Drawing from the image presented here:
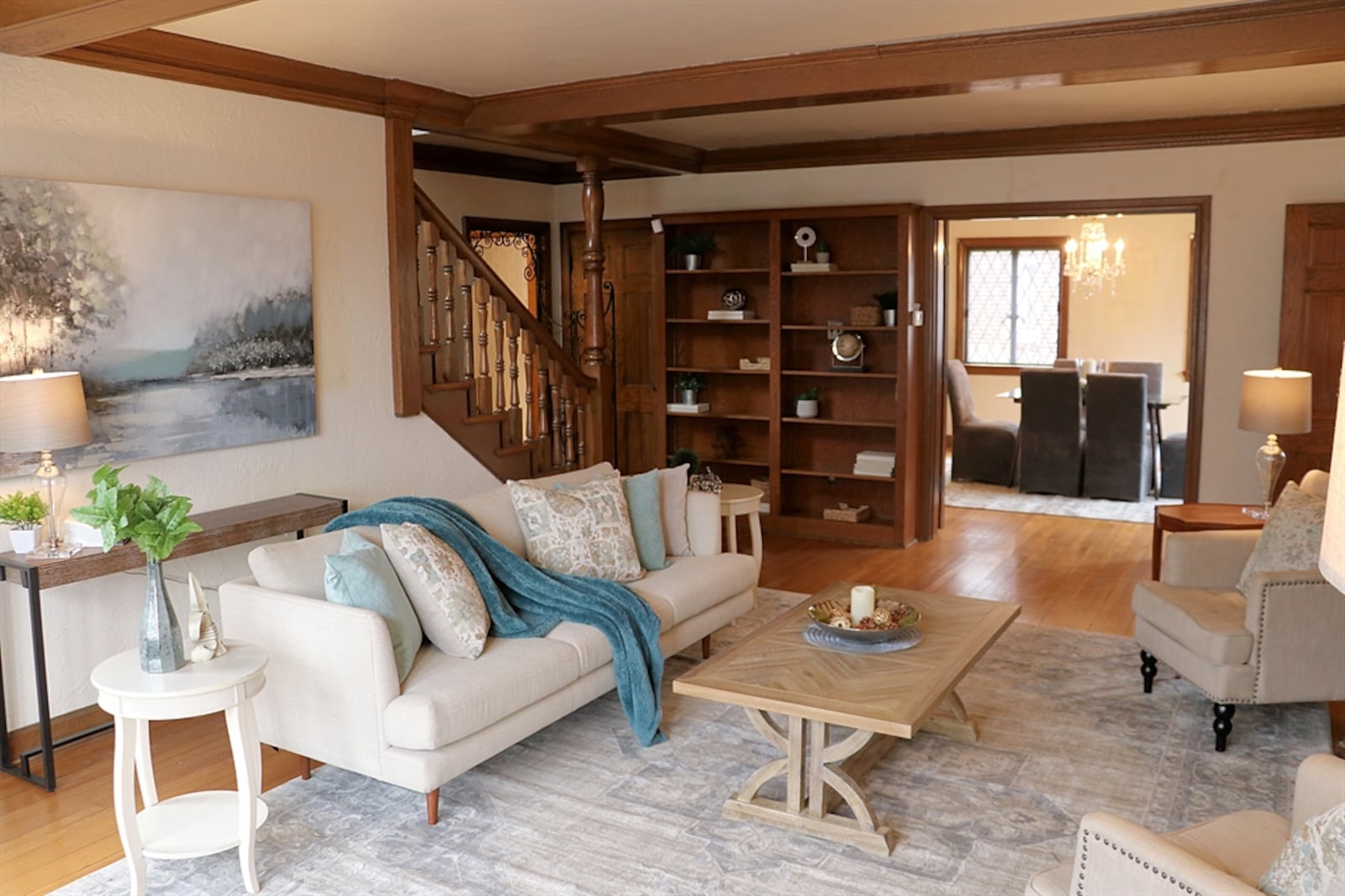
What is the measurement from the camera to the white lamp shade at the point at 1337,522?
1.11 m

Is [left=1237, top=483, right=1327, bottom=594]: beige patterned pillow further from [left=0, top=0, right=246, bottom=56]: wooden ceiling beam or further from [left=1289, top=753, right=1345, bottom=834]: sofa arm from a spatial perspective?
[left=0, top=0, right=246, bottom=56]: wooden ceiling beam

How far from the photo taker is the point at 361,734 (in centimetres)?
337

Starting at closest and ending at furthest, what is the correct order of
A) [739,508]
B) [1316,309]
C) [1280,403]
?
1. [1280,403]
2. [739,508]
3. [1316,309]

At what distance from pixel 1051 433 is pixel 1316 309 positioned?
9.29ft

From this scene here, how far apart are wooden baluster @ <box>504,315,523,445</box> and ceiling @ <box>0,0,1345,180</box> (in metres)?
0.97

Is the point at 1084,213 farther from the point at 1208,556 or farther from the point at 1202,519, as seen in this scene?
the point at 1208,556

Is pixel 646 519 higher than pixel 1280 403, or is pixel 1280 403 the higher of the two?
pixel 1280 403

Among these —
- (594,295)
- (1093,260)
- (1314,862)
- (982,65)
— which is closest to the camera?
(1314,862)

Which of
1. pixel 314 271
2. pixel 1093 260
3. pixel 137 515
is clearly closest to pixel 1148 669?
pixel 137 515

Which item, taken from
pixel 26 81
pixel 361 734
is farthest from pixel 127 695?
pixel 26 81

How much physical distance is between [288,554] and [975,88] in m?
3.13

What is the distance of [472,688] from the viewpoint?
341 cm

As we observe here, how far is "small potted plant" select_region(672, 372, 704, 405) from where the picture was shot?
7.84 metres

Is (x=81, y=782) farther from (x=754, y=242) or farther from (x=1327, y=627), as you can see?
(x=754, y=242)
